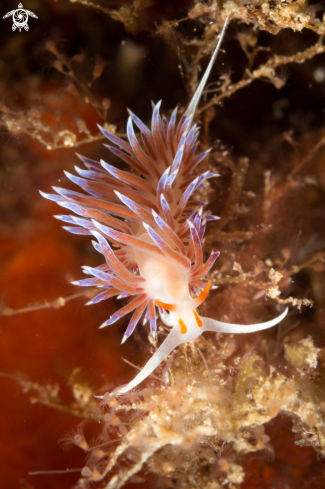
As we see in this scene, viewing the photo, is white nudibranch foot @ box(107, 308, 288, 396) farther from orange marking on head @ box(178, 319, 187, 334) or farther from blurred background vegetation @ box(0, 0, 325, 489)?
blurred background vegetation @ box(0, 0, 325, 489)

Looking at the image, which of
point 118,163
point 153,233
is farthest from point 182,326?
point 118,163

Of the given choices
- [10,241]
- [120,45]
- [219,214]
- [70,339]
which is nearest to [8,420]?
[70,339]

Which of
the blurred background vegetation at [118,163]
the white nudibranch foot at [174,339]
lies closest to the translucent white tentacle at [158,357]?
the white nudibranch foot at [174,339]

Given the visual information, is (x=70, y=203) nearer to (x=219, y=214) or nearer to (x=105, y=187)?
(x=105, y=187)

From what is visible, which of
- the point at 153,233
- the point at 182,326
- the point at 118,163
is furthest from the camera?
the point at 118,163

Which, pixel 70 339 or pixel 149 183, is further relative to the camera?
pixel 70 339

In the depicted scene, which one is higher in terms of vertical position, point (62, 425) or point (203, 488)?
point (62, 425)

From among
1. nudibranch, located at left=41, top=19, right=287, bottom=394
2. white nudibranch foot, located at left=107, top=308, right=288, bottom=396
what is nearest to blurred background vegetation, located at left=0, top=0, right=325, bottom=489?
white nudibranch foot, located at left=107, top=308, right=288, bottom=396

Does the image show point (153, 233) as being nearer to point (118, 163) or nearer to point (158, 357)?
point (158, 357)
